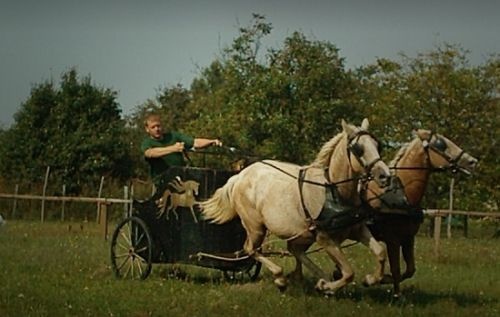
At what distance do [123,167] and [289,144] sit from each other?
442 inches

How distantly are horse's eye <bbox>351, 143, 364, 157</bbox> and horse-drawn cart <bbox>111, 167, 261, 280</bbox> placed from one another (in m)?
2.21

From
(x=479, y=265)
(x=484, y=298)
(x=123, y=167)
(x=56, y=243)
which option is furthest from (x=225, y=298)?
(x=123, y=167)

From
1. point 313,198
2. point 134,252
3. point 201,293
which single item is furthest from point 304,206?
point 134,252

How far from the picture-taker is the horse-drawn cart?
11008mm

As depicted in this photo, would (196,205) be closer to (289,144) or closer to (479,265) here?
(479,265)

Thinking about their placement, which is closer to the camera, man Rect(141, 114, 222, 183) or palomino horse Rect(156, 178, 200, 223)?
palomino horse Rect(156, 178, 200, 223)

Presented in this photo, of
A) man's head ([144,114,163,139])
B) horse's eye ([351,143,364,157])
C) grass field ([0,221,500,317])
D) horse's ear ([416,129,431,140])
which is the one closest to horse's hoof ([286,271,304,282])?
grass field ([0,221,500,317])

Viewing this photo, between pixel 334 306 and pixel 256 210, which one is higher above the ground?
pixel 256 210

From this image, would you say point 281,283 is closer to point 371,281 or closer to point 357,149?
point 371,281

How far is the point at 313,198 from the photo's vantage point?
970cm

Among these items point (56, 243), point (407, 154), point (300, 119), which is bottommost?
point (56, 243)

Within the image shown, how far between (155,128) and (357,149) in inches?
127

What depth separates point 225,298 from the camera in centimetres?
961

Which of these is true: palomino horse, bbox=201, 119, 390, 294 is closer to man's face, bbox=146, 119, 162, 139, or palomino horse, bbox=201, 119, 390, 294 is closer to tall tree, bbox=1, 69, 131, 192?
man's face, bbox=146, 119, 162, 139
